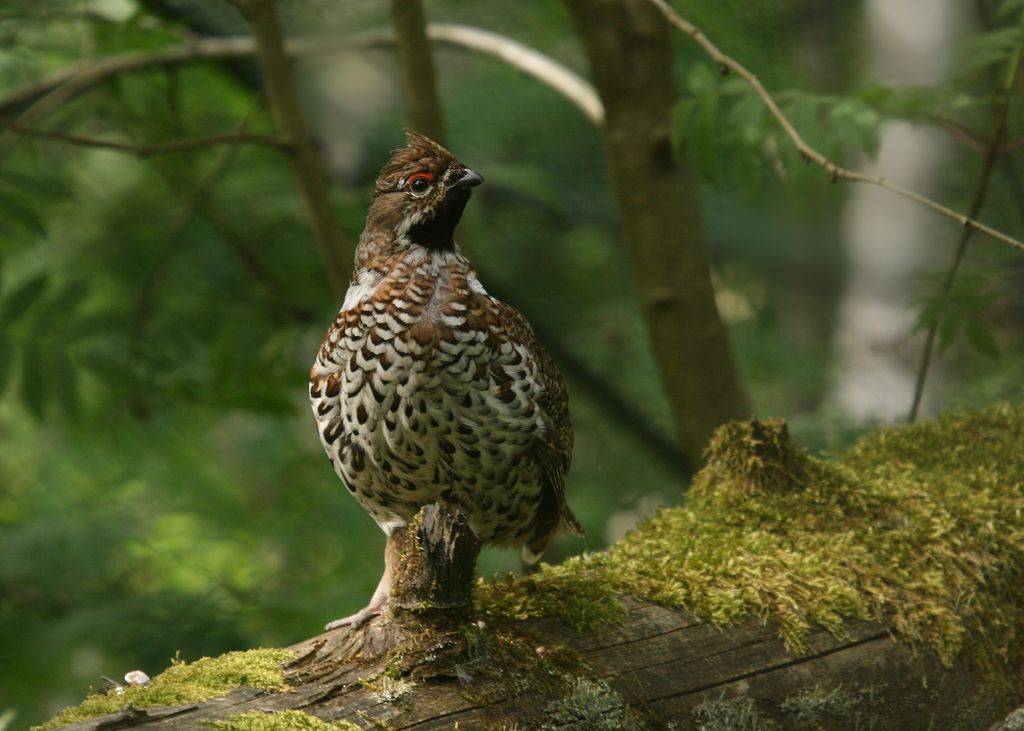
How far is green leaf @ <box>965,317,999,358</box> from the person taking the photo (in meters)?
3.99

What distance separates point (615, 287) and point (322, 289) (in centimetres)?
225

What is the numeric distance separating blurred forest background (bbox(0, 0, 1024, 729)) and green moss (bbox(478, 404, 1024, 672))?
2.02ft

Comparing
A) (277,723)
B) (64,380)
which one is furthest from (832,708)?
(64,380)

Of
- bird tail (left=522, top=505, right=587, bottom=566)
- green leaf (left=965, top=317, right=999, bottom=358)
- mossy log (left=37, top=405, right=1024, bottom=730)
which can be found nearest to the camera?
mossy log (left=37, top=405, right=1024, bottom=730)

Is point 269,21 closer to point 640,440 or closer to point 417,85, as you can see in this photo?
point 417,85

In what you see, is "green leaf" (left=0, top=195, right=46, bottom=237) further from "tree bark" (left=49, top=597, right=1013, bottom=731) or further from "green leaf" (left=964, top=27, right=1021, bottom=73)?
"green leaf" (left=964, top=27, right=1021, bottom=73)

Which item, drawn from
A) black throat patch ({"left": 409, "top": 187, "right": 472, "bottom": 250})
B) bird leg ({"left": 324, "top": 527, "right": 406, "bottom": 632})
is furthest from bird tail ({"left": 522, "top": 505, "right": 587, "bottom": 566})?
black throat patch ({"left": 409, "top": 187, "right": 472, "bottom": 250})

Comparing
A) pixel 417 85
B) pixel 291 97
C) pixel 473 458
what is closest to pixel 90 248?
pixel 291 97

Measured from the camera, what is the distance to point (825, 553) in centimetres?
346

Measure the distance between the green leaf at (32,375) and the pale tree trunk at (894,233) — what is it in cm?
475

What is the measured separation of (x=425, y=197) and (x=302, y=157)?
168 centimetres

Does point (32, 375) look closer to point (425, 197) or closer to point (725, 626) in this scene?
point (425, 197)

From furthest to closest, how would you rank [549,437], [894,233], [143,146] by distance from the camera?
[894,233] < [143,146] < [549,437]

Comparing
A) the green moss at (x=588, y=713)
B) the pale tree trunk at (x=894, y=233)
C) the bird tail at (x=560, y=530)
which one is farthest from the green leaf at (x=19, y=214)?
the pale tree trunk at (x=894, y=233)
